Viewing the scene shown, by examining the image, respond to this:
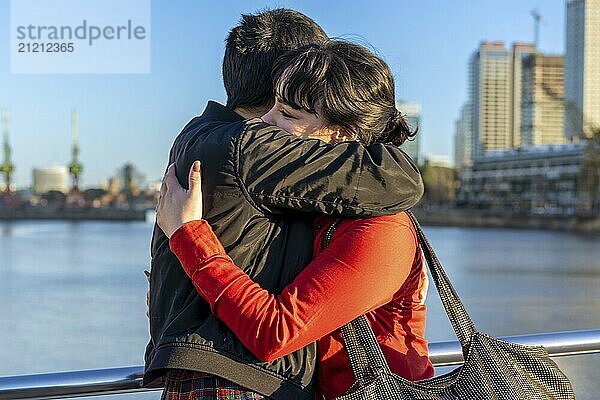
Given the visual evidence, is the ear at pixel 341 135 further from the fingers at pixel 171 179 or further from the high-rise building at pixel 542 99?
the high-rise building at pixel 542 99

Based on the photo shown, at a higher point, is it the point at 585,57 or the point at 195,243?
the point at 585,57

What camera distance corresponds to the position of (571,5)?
7200 centimetres

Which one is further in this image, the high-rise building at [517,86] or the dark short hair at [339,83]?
the high-rise building at [517,86]

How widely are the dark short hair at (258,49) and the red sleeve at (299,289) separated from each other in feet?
0.60

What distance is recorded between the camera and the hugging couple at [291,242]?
881mm

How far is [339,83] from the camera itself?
92 cm

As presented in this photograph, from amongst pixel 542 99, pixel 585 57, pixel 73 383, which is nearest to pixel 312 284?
pixel 73 383

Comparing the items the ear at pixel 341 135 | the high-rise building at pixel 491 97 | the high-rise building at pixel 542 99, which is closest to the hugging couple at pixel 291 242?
the ear at pixel 341 135

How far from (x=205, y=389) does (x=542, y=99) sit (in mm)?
78552

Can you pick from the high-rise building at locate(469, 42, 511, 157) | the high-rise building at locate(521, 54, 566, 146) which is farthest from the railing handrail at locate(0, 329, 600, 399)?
the high-rise building at locate(469, 42, 511, 157)

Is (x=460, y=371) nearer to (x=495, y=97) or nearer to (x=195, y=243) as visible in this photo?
(x=195, y=243)

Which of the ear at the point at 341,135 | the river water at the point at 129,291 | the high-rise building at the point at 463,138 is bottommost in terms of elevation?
the river water at the point at 129,291

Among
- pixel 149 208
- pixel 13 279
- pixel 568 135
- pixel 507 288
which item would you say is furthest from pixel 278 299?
pixel 568 135

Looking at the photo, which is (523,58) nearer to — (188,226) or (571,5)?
(571,5)
